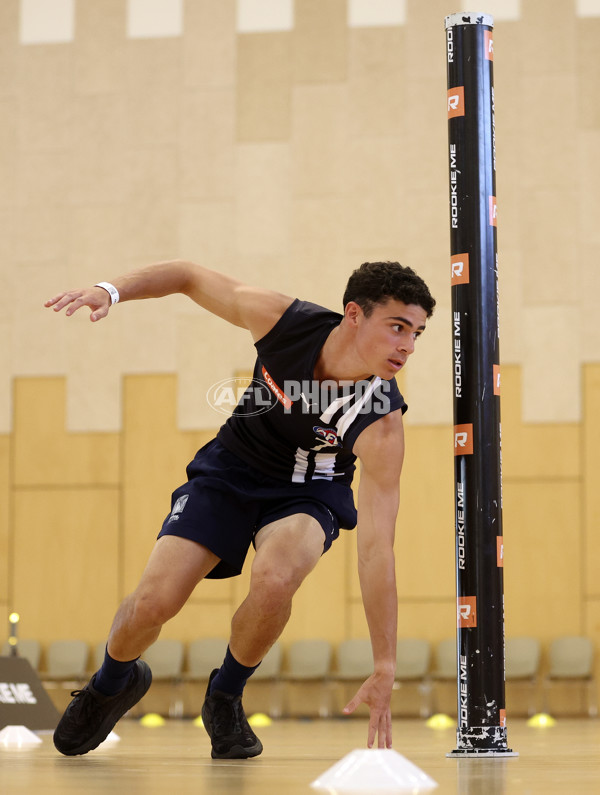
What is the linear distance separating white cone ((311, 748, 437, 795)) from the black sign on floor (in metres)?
4.06

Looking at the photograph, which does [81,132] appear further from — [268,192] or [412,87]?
[412,87]

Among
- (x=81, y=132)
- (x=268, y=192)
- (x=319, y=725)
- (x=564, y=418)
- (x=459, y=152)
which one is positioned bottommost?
(x=319, y=725)

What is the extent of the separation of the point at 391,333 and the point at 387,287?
148 millimetres

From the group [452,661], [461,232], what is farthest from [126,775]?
[452,661]

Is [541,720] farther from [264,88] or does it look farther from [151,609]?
[264,88]

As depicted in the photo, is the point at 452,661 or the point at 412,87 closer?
the point at 452,661

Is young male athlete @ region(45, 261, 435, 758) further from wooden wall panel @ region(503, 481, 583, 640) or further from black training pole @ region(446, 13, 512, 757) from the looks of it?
wooden wall panel @ region(503, 481, 583, 640)

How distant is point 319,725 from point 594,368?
4.28m

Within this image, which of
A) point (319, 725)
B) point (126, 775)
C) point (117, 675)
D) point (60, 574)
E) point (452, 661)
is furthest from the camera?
point (60, 574)

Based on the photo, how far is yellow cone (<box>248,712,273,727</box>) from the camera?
9578mm

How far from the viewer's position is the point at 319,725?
897 centimetres

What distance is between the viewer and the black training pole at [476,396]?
3561 millimetres

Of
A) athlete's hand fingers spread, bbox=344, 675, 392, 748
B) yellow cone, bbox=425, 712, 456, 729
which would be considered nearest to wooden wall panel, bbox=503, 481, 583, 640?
yellow cone, bbox=425, 712, 456, 729

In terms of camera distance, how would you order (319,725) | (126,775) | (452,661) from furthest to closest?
(452,661) < (319,725) < (126,775)
